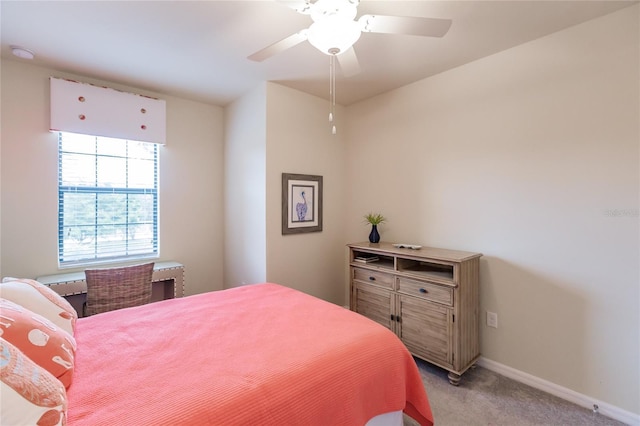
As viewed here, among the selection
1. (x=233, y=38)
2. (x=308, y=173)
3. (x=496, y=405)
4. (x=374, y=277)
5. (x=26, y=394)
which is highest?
(x=233, y=38)

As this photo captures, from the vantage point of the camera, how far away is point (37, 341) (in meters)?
1.05

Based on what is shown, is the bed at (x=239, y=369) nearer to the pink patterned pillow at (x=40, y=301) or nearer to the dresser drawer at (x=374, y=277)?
the pink patterned pillow at (x=40, y=301)

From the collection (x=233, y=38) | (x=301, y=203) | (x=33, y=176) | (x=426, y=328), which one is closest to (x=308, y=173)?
(x=301, y=203)

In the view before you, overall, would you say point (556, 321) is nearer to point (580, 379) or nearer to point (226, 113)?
point (580, 379)

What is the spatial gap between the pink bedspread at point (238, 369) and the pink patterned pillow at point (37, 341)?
0.28 feet

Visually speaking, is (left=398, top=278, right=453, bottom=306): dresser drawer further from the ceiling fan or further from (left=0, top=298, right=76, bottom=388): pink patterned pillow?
(left=0, top=298, right=76, bottom=388): pink patterned pillow

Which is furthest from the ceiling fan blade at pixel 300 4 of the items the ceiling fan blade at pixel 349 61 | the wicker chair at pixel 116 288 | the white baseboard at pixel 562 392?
the white baseboard at pixel 562 392

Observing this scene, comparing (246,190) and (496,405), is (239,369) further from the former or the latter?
(246,190)

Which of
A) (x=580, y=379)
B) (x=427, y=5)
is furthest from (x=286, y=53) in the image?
(x=580, y=379)

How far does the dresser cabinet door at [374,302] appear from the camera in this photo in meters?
2.62

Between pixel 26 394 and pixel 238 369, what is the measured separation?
24.6 inches

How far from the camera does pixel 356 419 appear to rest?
4.03 ft

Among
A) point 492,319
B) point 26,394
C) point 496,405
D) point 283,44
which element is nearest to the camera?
point 26,394

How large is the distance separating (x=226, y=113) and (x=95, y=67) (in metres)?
1.37
